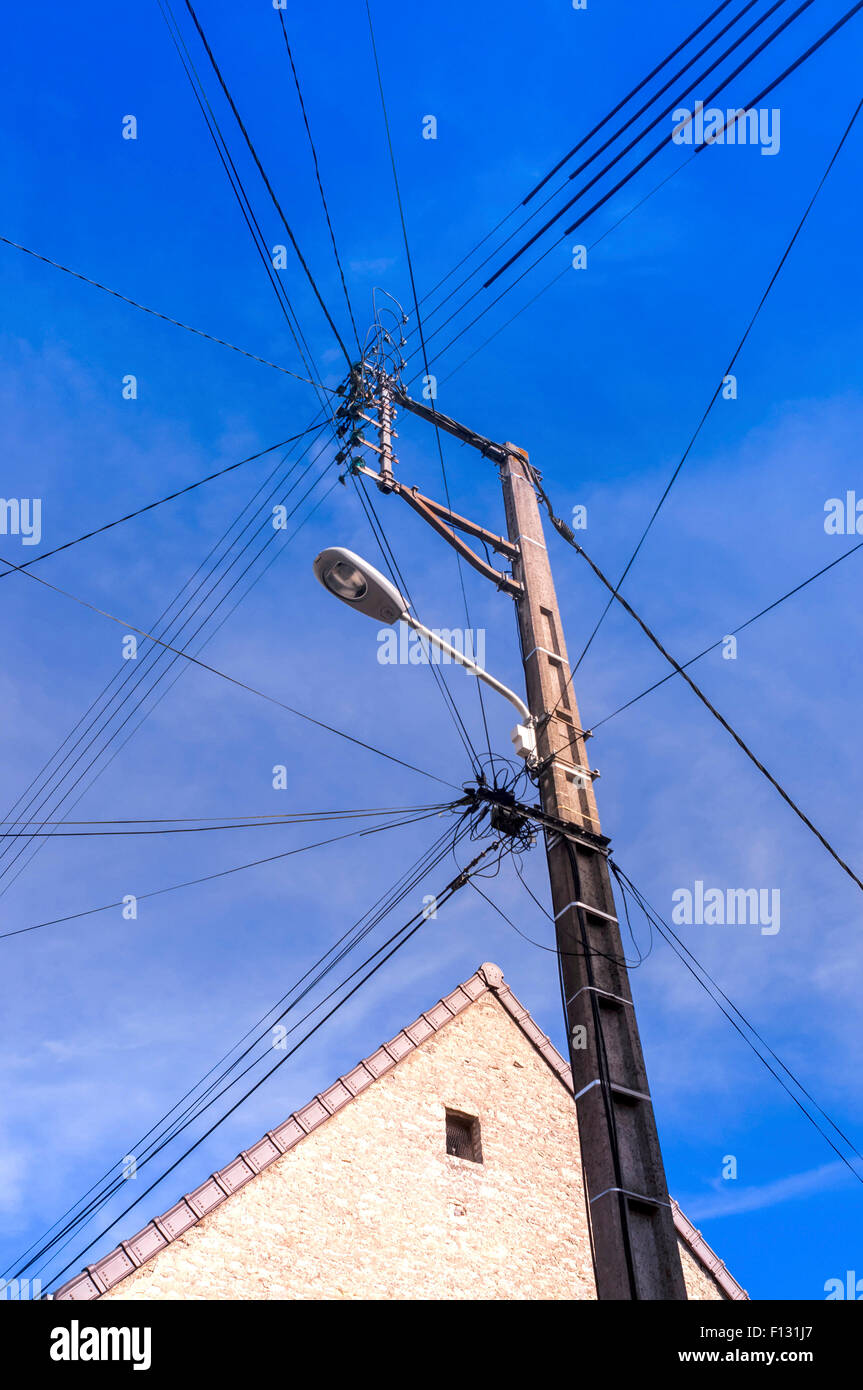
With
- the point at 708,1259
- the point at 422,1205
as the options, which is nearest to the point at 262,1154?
the point at 422,1205

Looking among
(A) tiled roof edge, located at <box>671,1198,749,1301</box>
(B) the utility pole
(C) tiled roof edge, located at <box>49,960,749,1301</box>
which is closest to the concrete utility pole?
(B) the utility pole

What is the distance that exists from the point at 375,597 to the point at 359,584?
6.7 inches

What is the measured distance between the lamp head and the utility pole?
155 centimetres

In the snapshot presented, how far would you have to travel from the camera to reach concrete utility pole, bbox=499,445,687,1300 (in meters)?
6.22

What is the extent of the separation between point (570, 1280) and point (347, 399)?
39.2ft

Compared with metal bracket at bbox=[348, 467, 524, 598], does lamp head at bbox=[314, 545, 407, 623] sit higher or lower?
lower

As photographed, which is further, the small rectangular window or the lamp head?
the small rectangular window

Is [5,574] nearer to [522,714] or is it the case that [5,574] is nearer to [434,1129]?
[522,714]

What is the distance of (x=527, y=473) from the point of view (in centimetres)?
1111

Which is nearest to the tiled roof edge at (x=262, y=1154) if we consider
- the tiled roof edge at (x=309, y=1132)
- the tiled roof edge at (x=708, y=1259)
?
the tiled roof edge at (x=309, y=1132)

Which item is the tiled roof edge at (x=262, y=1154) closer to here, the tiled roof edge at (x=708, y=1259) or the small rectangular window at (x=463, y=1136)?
the small rectangular window at (x=463, y=1136)

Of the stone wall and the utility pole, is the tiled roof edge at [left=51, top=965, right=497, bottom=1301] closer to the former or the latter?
the stone wall

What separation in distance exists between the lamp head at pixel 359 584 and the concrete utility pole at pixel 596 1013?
1549 mm
